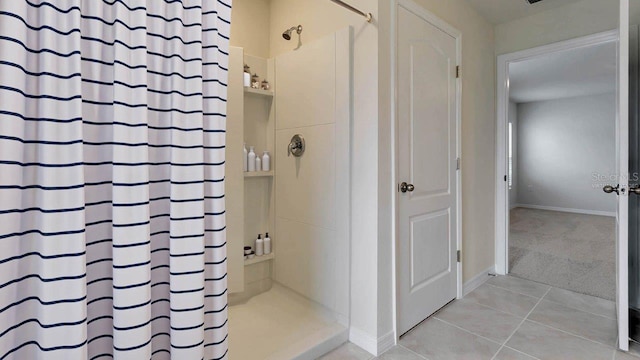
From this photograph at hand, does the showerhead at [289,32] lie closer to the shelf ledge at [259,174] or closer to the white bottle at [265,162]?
the white bottle at [265,162]

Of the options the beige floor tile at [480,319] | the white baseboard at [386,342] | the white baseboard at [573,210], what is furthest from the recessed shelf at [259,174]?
the white baseboard at [573,210]

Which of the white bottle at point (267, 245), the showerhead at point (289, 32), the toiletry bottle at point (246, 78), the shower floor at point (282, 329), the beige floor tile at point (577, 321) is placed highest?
the showerhead at point (289, 32)

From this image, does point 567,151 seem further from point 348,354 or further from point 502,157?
point 348,354

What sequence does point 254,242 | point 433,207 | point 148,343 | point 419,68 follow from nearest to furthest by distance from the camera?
point 148,343
point 419,68
point 433,207
point 254,242

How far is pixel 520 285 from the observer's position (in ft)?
8.98

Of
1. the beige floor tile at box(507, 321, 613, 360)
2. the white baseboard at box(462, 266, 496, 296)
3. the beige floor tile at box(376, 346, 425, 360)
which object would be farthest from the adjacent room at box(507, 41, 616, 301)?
the beige floor tile at box(376, 346, 425, 360)

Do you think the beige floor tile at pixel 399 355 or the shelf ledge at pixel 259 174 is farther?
the shelf ledge at pixel 259 174

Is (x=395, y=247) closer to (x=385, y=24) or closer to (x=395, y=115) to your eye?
(x=395, y=115)

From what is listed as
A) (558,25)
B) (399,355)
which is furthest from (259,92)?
(558,25)

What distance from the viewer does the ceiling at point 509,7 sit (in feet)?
8.35

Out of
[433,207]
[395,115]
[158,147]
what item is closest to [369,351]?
[433,207]

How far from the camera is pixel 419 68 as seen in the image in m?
2.04

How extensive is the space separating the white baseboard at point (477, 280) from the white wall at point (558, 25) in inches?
82.7

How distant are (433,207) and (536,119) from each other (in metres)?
4.84
